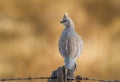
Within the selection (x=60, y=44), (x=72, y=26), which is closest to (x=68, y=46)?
(x=60, y=44)

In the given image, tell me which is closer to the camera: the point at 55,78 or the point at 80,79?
the point at 55,78

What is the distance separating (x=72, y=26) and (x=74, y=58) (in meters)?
1.17

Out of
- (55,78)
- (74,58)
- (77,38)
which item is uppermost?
(77,38)

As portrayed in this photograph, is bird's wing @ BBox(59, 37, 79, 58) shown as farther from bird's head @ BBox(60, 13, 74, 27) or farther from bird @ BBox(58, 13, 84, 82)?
bird's head @ BBox(60, 13, 74, 27)

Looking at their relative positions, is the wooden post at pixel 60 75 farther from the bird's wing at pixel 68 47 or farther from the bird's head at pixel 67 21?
the bird's head at pixel 67 21

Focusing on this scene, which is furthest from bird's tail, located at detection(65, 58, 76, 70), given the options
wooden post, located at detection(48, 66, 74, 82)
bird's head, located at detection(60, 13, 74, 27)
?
bird's head, located at detection(60, 13, 74, 27)

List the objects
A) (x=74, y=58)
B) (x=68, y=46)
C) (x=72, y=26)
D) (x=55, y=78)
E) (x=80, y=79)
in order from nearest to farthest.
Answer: (x=55, y=78) → (x=80, y=79) → (x=74, y=58) → (x=68, y=46) → (x=72, y=26)

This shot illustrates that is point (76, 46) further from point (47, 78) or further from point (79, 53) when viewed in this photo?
point (47, 78)

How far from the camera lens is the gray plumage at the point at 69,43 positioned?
245 inches

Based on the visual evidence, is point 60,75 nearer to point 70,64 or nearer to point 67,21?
point 70,64

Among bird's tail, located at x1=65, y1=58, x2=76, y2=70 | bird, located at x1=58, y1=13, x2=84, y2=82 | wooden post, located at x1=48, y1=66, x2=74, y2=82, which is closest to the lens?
wooden post, located at x1=48, y1=66, x2=74, y2=82

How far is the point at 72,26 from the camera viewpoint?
7027 millimetres

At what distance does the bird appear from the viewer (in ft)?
20.4

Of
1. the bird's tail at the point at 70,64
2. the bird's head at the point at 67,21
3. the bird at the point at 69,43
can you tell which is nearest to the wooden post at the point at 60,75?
the bird's tail at the point at 70,64
